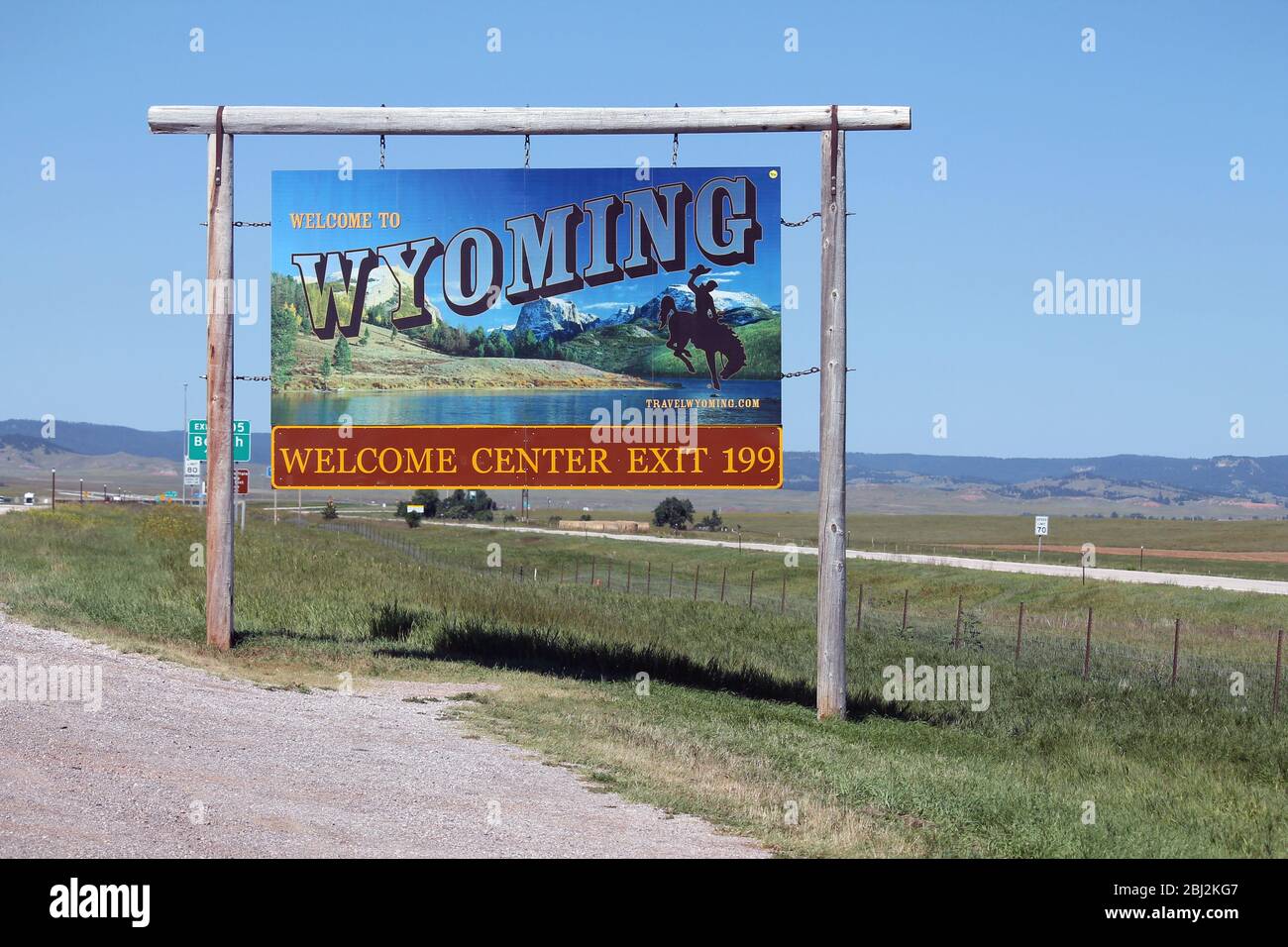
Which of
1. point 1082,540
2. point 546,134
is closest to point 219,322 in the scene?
point 546,134

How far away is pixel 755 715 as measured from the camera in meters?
17.0

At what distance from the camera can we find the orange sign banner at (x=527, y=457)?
18500 mm

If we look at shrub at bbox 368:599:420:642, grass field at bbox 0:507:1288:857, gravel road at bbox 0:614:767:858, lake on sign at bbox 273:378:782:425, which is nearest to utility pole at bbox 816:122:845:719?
grass field at bbox 0:507:1288:857

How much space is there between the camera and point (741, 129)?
17.2 m

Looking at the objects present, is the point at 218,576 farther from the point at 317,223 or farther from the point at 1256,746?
the point at 1256,746

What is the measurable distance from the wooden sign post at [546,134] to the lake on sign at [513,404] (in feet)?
4.21

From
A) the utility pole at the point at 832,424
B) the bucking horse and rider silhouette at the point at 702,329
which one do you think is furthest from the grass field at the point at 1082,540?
the utility pole at the point at 832,424

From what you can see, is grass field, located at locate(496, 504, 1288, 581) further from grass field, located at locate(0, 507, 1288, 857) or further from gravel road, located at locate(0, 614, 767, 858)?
gravel road, located at locate(0, 614, 767, 858)

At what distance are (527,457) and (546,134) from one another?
423 centimetres

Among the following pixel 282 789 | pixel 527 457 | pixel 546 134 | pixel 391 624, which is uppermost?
pixel 546 134

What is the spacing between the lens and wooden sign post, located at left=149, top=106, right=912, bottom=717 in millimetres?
16750

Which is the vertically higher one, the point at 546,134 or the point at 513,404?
the point at 546,134

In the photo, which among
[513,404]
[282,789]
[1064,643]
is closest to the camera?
[282,789]

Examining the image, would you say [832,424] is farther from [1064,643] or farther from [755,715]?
[1064,643]
